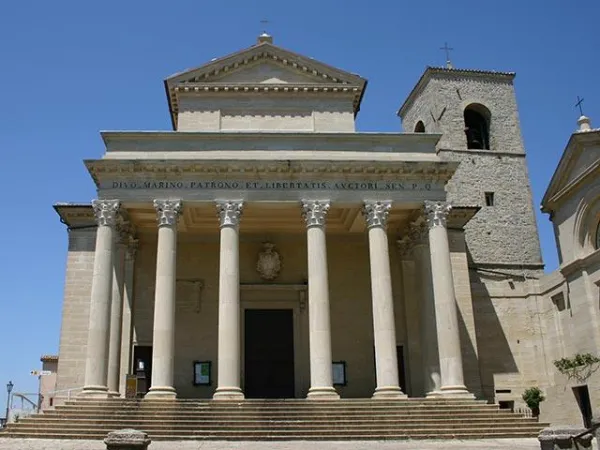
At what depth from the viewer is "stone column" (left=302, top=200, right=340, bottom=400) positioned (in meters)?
22.6

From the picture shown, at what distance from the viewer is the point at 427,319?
25.9 m

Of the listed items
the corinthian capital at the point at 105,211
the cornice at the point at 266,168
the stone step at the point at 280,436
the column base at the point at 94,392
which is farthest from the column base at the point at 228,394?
the cornice at the point at 266,168

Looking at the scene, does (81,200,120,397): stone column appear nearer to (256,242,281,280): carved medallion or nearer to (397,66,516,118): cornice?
(256,242,281,280): carved medallion

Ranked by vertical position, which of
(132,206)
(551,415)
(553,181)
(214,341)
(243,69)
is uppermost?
(243,69)

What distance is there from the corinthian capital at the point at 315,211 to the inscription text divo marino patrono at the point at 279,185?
2.00ft

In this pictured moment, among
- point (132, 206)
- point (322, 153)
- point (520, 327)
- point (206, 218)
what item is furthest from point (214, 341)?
point (520, 327)

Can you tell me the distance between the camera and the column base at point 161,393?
21891 millimetres

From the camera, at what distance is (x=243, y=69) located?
1146 inches

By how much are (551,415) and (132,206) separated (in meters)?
20.2

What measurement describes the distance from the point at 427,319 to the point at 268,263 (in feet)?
24.7

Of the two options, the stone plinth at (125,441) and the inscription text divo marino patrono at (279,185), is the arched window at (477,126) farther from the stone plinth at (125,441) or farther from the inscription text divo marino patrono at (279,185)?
the stone plinth at (125,441)

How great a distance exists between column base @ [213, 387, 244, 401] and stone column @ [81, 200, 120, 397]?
3.92m

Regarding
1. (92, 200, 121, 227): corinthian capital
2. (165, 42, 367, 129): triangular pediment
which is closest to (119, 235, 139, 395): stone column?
(92, 200, 121, 227): corinthian capital

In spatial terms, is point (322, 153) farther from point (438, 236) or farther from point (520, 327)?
point (520, 327)
